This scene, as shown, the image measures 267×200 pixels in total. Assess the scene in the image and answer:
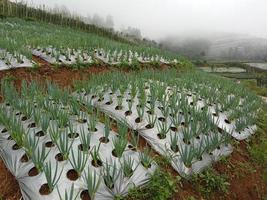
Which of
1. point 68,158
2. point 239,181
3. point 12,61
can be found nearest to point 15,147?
point 68,158

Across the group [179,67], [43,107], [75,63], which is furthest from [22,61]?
[179,67]

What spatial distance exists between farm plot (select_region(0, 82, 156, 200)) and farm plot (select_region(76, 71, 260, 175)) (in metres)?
0.41

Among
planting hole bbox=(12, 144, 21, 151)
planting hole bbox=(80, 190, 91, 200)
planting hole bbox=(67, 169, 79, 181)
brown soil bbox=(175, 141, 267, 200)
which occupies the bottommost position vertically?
brown soil bbox=(175, 141, 267, 200)

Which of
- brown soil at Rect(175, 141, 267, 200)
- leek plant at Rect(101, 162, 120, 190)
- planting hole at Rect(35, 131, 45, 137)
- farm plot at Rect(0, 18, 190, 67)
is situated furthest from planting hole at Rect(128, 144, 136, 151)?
farm plot at Rect(0, 18, 190, 67)

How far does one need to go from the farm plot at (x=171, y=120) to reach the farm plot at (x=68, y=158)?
41 centimetres

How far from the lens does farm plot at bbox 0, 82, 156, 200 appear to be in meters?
2.43

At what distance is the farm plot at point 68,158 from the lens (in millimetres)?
2426

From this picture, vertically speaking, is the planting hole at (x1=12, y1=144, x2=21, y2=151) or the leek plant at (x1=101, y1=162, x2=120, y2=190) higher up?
the leek plant at (x1=101, y1=162, x2=120, y2=190)

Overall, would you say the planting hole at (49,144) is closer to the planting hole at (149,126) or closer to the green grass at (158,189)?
the green grass at (158,189)

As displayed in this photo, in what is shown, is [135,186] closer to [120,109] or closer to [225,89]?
[120,109]

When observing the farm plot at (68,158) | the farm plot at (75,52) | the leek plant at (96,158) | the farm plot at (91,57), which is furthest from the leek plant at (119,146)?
the farm plot at (91,57)

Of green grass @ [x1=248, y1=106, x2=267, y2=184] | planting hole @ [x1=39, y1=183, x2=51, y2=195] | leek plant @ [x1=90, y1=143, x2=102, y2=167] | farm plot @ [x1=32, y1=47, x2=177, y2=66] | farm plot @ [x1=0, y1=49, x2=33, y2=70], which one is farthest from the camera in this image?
farm plot @ [x1=32, y1=47, x2=177, y2=66]

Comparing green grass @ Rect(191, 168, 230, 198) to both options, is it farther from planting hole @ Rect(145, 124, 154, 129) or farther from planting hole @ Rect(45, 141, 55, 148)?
planting hole @ Rect(45, 141, 55, 148)

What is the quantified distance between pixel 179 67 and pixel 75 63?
181 inches
